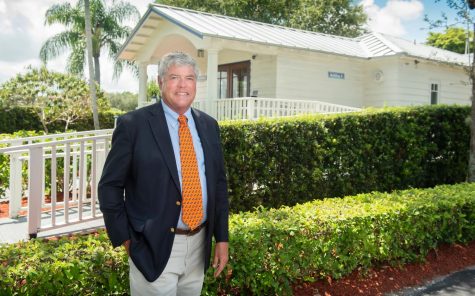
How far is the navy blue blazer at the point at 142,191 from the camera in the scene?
2594 mm

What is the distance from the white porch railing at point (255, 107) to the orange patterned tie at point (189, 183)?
33.2 ft

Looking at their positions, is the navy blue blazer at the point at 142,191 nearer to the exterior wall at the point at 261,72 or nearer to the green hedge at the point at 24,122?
the exterior wall at the point at 261,72

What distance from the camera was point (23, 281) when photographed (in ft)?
11.2

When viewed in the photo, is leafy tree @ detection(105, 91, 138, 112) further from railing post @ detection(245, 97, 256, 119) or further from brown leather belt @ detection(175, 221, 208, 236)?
brown leather belt @ detection(175, 221, 208, 236)

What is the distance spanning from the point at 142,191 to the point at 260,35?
13.5 meters

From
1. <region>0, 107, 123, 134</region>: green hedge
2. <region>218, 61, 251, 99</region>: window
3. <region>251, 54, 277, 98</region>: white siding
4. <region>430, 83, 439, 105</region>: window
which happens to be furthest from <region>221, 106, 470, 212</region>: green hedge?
<region>0, 107, 123, 134</region>: green hedge

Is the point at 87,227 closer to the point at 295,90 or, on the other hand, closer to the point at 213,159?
the point at 213,159

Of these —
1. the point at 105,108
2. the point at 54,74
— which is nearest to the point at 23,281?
the point at 54,74

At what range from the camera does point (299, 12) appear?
36406 millimetres

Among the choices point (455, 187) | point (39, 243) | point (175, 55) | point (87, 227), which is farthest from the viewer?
point (455, 187)

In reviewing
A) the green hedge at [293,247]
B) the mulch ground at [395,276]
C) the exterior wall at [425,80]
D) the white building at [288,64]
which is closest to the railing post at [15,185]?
the green hedge at [293,247]

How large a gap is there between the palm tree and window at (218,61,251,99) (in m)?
14.1

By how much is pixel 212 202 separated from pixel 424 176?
760 centimetres

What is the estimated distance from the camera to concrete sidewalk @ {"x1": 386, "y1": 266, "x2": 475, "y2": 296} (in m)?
4.89
